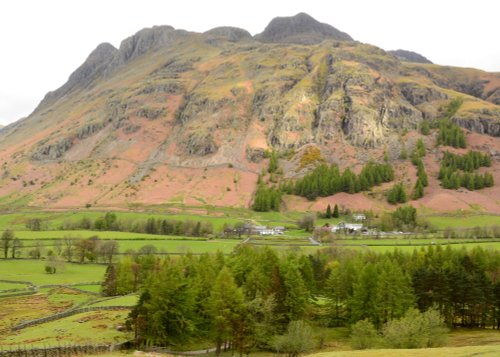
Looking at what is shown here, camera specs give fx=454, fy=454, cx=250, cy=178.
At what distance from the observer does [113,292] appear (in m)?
104

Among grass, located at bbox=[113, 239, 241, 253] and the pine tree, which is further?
grass, located at bbox=[113, 239, 241, 253]

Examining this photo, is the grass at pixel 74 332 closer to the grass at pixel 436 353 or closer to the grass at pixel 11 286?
the grass at pixel 11 286

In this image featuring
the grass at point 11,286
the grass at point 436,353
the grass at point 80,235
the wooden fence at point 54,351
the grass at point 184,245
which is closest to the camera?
the grass at point 436,353

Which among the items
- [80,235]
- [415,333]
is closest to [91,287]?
[80,235]

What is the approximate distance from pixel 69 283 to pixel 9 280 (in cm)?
1474

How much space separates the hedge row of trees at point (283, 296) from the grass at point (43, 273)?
45029 mm

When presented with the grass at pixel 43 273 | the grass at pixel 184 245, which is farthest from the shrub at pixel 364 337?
the grass at pixel 184 245

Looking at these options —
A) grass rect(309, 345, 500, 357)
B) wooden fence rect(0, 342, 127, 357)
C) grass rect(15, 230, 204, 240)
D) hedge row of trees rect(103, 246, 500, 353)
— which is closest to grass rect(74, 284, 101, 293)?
hedge row of trees rect(103, 246, 500, 353)

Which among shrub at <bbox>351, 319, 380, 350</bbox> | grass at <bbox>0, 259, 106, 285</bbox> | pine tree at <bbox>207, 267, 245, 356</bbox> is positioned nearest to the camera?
shrub at <bbox>351, 319, 380, 350</bbox>

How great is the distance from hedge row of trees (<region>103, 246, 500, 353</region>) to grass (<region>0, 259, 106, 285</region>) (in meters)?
45.0

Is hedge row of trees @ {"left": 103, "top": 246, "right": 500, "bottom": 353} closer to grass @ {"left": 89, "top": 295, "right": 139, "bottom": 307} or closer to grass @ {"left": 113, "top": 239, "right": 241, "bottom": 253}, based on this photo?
grass @ {"left": 89, "top": 295, "right": 139, "bottom": 307}

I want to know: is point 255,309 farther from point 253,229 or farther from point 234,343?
point 253,229

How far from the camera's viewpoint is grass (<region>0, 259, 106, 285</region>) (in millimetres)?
119162

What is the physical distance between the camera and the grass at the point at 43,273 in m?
119
